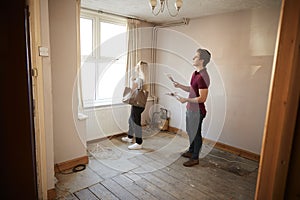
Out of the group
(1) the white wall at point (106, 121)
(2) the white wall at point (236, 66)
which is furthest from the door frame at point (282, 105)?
(1) the white wall at point (106, 121)

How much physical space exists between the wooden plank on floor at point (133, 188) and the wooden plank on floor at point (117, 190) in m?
0.04

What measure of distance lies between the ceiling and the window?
236 millimetres

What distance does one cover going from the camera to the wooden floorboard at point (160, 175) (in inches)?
76.2

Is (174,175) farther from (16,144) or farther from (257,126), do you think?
(16,144)

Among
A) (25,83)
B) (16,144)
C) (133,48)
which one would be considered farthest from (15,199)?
(133,48)

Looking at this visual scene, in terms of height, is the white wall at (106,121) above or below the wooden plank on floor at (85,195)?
above

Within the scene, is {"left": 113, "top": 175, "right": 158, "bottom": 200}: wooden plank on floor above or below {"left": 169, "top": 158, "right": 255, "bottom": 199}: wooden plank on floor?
above

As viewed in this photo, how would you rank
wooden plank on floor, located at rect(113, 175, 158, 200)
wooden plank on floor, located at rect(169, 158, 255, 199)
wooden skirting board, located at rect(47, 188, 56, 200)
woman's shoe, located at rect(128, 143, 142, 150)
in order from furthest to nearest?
woman's shoe, located at rect(128, 143, 142, 150), wooden plank on floor, located at rect(169, 158, 255, 199), wooden plank on floor, located at rect(113, 175, 158, 200), wooden skirting board, located at rect(47, 188, 56, 200)

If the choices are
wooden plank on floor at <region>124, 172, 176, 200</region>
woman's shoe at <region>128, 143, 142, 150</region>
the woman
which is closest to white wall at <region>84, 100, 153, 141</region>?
the woman

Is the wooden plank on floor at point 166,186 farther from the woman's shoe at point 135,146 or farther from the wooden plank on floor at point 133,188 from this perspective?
the woman's shoe at point 135,146

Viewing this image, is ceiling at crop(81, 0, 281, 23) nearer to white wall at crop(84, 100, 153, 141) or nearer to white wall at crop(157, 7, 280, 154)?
white wall at crop(157, 7, 280, 154)

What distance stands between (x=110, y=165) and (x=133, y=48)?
209 centimetres

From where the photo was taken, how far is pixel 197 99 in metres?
2.35

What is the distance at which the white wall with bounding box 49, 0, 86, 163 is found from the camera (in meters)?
2.11
